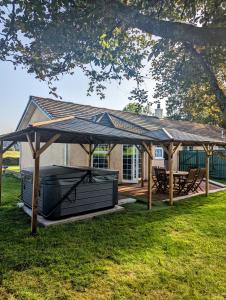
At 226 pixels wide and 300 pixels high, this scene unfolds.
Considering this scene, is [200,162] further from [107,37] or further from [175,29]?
[175,29]

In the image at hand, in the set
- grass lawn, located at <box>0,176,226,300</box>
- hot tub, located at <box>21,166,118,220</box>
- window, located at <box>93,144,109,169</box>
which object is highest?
window, located at <box>93,144,109,169</box>

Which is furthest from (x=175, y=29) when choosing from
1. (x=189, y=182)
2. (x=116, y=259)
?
(x=189, y=182)

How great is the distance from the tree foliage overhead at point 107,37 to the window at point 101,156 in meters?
7.61

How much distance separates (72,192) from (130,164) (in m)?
7.56

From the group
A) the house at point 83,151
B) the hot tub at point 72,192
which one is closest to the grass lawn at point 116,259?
the hot tub at point 72,192

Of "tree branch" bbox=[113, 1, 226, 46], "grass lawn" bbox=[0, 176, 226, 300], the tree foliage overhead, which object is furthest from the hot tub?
"tree branch" bbox=[113, 1, 226, 46]

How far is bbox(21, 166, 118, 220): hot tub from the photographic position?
726cm

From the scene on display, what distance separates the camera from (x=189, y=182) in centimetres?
1132

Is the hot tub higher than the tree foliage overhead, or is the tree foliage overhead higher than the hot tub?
the tree foliage overhead

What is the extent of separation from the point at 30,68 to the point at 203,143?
334 inches

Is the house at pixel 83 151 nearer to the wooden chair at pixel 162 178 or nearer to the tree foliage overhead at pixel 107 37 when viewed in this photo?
the wooden chair at pixel 162 178

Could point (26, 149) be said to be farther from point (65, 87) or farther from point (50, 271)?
point (50, 271)

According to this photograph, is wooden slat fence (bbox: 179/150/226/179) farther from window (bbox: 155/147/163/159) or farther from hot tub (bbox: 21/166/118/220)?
hot tub (bbox: 21/166/118/220)

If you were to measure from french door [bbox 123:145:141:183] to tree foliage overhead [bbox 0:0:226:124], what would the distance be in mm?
8121
